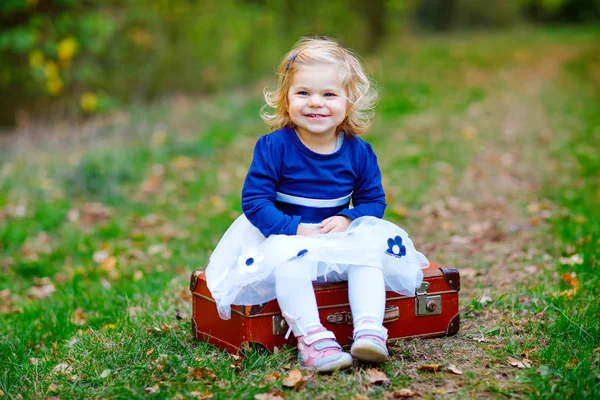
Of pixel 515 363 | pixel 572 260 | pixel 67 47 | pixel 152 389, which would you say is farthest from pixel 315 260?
pixel 67 47

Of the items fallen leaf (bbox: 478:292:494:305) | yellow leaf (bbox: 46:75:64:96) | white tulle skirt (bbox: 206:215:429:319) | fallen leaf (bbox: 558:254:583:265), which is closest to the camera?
white tulle skirt (bbox: 206:215:429:319)

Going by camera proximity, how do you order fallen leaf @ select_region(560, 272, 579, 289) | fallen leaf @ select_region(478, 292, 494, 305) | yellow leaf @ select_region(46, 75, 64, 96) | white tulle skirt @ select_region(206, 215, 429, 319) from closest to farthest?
white tulle skirt @ select_region(206, 215, 429, 319), fallen leaf @ select_region(478, 292, 494, 305), fallen leaf @ select_region(560, 272, 579, 289), yellow leaf @ select_region(46, 75, 64, 96)

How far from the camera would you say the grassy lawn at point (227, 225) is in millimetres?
2826

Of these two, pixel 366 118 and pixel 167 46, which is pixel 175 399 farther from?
pixel 167 46

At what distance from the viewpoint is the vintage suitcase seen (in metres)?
2.97

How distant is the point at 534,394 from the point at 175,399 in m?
1.32

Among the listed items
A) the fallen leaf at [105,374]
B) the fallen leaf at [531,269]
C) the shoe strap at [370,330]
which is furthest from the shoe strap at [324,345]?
the fallen leaf at [531,269]

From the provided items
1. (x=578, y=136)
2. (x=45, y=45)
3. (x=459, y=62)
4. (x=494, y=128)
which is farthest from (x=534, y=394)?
(x=459, y=62)

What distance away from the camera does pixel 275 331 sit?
2.98 m

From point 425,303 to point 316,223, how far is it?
62 centimetres

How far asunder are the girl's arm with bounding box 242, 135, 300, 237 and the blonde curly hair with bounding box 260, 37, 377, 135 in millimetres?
223

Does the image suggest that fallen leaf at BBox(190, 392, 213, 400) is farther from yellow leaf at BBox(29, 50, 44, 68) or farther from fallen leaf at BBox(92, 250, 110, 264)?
yellow leaf at BBox(29, 50, 44, 68)

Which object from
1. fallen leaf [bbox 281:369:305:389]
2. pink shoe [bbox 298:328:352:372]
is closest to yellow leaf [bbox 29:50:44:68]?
pink shoe [bbox 298:328:352:372]

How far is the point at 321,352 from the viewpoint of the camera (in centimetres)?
280
